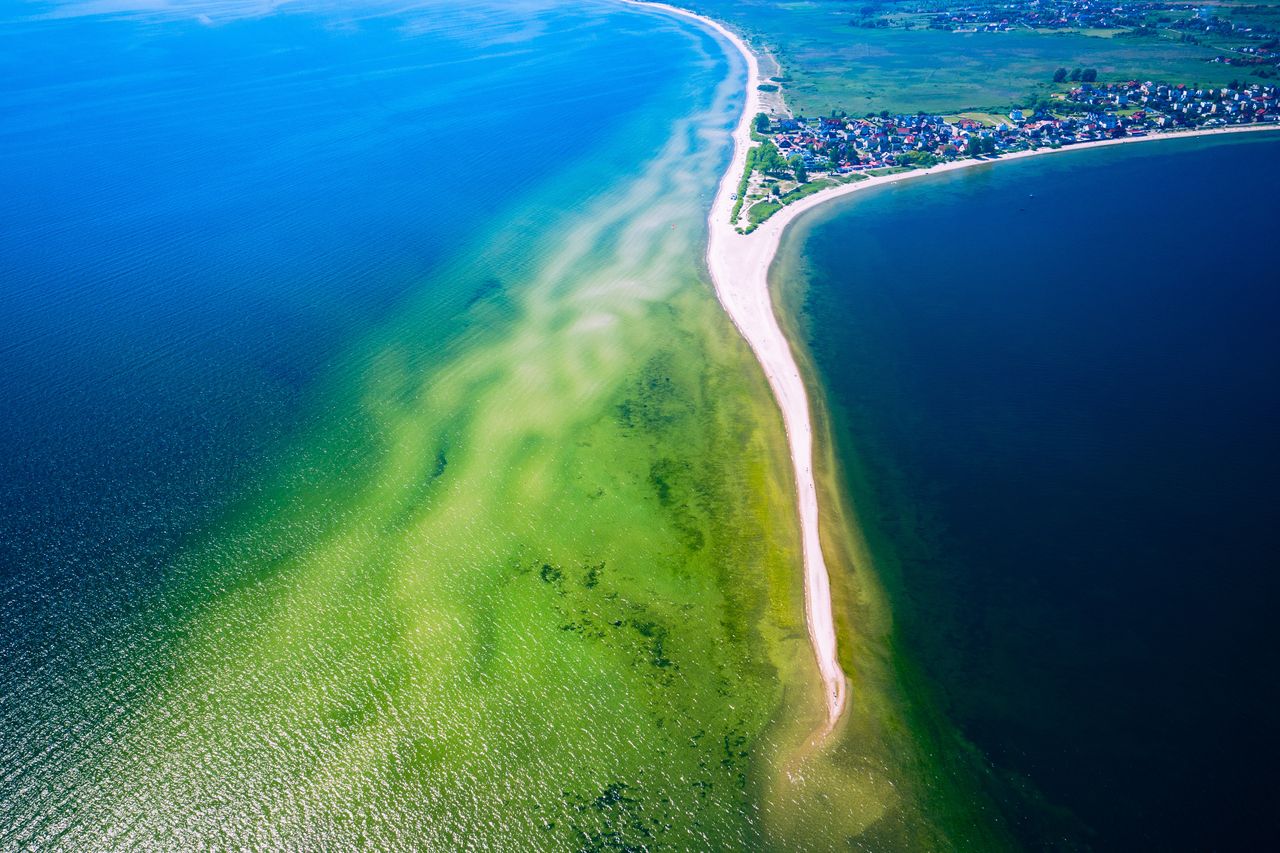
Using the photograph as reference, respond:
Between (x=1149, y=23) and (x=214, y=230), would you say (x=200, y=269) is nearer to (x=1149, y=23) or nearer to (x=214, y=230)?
(x=214, y=230)

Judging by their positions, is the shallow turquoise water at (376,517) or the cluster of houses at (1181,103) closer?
the shallow turquoise water at (376,517)

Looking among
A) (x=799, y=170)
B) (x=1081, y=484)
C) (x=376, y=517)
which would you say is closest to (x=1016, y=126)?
(x=799, y=170)

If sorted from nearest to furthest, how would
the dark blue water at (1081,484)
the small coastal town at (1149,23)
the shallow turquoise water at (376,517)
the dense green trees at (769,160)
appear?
the shallow turquoise water at (376,517) → the dark blue water at (1081,484) → the dense green trees at (769,160) → the small coastal town at (1149,23)

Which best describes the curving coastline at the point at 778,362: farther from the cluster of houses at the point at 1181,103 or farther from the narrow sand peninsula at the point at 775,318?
the cluster of houses at the point at 1181,103

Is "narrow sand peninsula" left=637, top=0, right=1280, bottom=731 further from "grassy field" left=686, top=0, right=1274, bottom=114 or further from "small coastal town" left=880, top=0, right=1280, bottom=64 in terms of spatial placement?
"small coastal town" left=880, top=0, right=1280, bottom=64

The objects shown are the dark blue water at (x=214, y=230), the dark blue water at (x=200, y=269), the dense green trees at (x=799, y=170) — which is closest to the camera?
the dark blue water at (x=200, y=269)

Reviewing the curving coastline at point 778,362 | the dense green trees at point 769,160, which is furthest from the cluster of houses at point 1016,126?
the curving coastline at point 778,362
